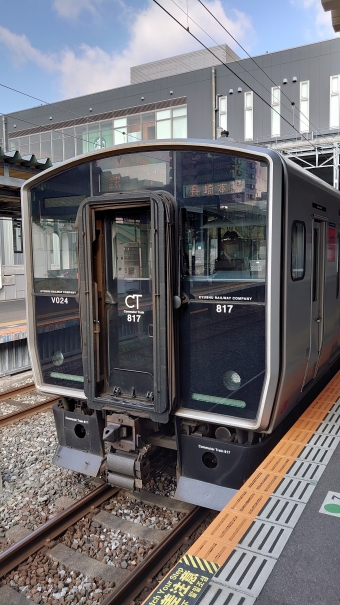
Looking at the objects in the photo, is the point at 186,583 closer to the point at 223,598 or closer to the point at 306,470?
the point at 223,598

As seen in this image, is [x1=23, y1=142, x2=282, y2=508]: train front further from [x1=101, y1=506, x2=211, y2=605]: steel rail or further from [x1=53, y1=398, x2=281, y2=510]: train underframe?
[x1=101, y1=506, x2=211, y2=605]: steel rail

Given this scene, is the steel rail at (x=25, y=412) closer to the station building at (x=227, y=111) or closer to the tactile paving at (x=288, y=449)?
the tactile paving at (x=288, y=449)

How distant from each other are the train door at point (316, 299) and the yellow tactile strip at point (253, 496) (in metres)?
0.54

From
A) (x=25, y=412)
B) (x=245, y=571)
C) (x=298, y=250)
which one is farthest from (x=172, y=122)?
(x=245, y=571)

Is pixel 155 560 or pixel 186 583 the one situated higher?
pixel 186 583

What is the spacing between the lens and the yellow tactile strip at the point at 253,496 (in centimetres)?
294

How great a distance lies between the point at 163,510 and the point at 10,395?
4934 millimetres

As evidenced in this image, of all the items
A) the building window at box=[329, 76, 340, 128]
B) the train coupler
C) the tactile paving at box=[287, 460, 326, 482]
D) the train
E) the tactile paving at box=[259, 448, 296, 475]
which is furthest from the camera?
the building window at box=[329, 76, 340, 128]

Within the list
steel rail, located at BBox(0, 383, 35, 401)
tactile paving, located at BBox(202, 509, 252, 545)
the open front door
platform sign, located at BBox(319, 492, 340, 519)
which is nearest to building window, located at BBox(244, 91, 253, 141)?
steel rail, located at BBox(0, 383, 35, 401)

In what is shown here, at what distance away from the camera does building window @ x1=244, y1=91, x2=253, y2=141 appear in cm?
2524

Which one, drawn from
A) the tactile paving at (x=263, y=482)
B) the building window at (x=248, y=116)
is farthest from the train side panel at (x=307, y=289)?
the building window at (x=248, y=116)

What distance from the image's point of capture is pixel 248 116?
2541 cm

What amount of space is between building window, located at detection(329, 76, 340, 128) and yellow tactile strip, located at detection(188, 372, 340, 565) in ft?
71.0

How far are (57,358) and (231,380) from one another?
1.93 metres
